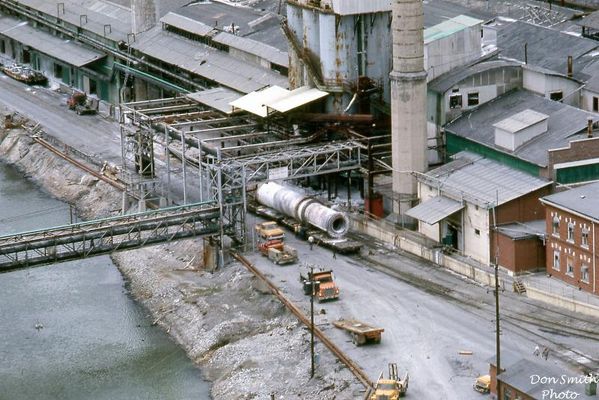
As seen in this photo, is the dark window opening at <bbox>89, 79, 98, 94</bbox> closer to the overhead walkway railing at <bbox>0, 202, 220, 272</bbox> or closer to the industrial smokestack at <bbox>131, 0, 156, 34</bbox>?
the industrial smokestack at <bbox>131, 0, 156, 34</bbox>

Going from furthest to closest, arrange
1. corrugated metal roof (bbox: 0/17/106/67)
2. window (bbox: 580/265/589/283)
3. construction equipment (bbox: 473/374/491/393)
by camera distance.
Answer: corrugated metal roof (bbox: 0/17/106/67), window (bbox: 580/265/589/283), construction equipment (bbox: 473/374/491/393)

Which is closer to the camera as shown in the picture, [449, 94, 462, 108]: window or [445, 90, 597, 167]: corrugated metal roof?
[445, 90, 597, 167]: corrugated metal roof

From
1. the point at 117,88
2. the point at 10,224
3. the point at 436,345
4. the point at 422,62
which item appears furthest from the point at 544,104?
the point at 117,88

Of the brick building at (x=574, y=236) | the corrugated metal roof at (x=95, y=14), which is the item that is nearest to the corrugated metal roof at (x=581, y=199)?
the brick building at (x=574, y=236)

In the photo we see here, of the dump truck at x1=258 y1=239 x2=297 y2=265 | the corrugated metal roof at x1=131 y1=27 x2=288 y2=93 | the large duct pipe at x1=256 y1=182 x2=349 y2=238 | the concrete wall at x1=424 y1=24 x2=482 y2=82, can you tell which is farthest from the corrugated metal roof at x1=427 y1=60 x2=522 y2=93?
the corrugated metal roof at x1=131 y1=27 x2=288 y2=93

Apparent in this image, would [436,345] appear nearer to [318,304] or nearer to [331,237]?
[318,304]

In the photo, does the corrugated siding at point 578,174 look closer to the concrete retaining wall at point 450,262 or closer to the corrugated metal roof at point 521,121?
the corrugated metal roof at point 521,121
